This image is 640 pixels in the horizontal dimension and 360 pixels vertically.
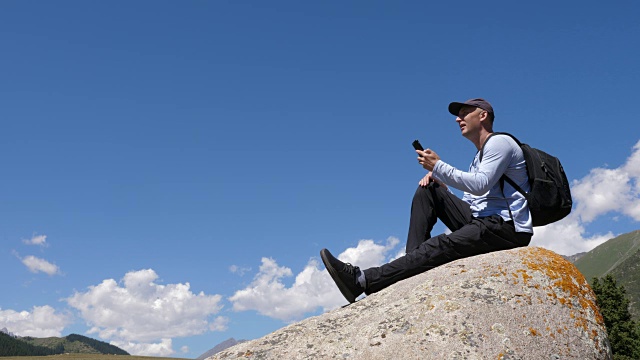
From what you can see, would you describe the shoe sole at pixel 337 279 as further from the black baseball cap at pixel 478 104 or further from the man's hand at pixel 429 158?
the black baseball cap at pixel 478 104

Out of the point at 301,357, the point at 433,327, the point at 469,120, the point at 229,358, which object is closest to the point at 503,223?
the point at 469,120

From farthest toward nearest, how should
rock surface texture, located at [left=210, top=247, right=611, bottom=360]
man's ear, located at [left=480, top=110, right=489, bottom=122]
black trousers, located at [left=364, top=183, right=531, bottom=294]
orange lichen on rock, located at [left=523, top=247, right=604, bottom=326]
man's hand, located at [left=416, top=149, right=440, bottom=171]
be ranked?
man's ear, located at [left=480, top=110, right=489, bottom=122]
black trousers, located at [left=364, top=183, right=531, bottom=294]
man's hand, located at [left=416, top=149, right=440, bottom=171]
orange lichen on rock, located at [left=523, top=247, right=604, bottom=326]
rock surface texture, located at [left=210, top=247, right=611, bottom=360]

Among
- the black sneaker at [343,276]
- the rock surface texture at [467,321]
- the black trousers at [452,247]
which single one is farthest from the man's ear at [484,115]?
the black sneaker at [343,276]

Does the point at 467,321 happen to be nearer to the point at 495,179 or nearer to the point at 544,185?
the point at 495,179

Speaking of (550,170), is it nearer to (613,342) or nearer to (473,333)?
(473,333)

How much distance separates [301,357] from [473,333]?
77.0 inches

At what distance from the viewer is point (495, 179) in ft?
22.3

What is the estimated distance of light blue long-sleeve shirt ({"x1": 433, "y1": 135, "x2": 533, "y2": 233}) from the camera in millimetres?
6738

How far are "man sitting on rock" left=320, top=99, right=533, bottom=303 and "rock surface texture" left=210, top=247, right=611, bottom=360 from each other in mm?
Result: 299

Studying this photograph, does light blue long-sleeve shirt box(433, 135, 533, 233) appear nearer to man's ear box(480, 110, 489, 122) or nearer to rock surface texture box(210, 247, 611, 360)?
man's ear box(480, 110, 489, 122)

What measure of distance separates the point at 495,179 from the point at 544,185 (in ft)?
2.50

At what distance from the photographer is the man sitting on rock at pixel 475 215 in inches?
268

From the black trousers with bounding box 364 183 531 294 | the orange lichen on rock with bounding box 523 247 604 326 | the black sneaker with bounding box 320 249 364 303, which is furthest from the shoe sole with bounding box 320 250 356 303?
the orange lichen on rock with bounding box 523 247 604 326

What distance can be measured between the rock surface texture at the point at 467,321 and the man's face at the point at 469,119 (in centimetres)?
183
